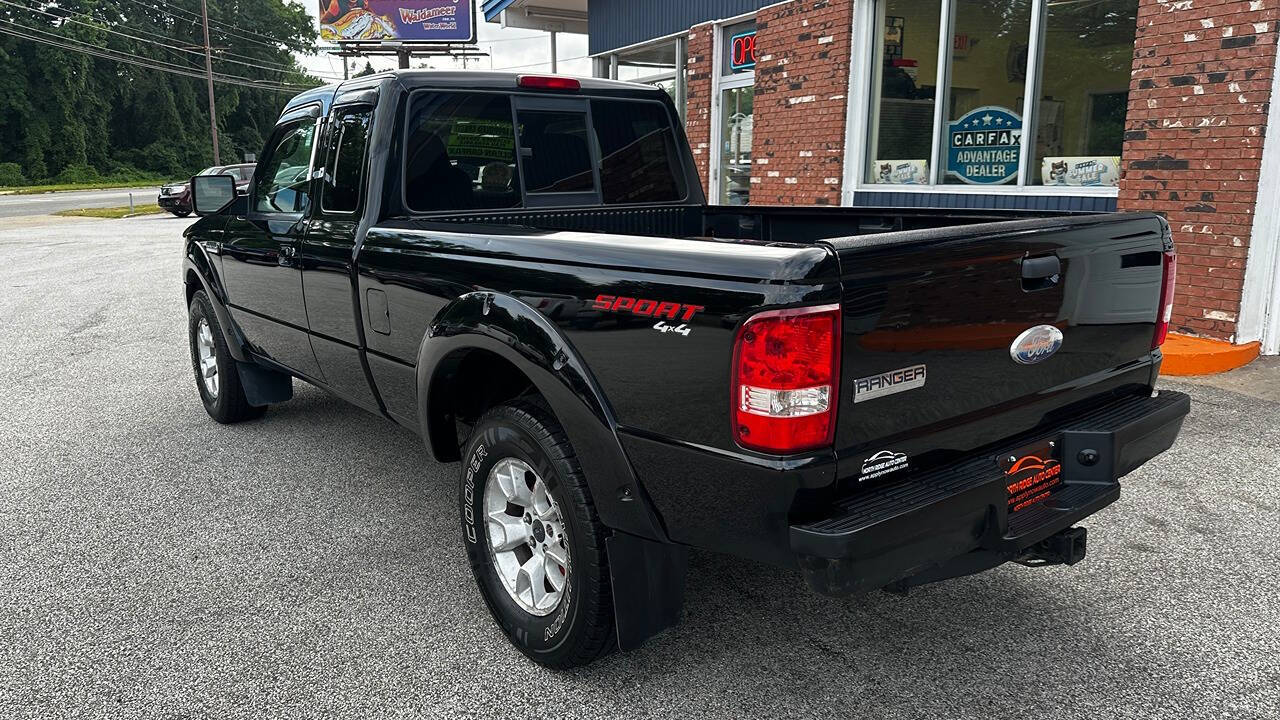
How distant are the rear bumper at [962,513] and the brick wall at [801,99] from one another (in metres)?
7.68

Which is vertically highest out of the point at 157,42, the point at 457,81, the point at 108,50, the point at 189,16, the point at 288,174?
the point at 189,16

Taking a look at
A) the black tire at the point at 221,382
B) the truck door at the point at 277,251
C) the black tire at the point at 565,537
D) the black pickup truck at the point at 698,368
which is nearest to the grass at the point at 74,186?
the black tire at the point at 221,382

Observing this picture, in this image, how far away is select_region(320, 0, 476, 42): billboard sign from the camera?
43094 mm

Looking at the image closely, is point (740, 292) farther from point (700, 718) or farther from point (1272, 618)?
point (1272, 618)

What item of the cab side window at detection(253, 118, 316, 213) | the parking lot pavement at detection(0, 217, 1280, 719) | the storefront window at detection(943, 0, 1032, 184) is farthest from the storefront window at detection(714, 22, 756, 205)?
the parking lot pavement at detection(0, 217, 1280, 719)

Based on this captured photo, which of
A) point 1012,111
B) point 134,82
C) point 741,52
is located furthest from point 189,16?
point 1012,111

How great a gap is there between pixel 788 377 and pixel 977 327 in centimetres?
63

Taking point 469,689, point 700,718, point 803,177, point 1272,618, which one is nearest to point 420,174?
point 469,689

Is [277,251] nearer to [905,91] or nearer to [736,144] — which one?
[905,91]

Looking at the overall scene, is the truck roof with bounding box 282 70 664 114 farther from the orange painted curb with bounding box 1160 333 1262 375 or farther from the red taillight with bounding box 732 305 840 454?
the orange painted curb with bounding box 1160 333 1262 375

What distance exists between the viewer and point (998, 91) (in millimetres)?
8539

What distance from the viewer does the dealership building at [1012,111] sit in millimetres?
6402

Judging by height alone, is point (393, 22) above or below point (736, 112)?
above

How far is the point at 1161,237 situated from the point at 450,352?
2353 millimetres
